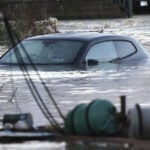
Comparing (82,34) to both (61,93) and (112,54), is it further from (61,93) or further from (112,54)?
(61,93)

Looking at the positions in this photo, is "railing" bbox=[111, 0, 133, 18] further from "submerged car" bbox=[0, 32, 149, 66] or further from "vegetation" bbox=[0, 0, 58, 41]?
"submerged car" bbox=[0, 32, 149, 66]

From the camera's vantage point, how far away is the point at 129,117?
245 inches

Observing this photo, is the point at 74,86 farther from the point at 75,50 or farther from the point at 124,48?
the point at 124,48

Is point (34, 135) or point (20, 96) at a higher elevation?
point (34, 135)

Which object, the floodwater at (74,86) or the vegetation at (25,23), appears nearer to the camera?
the floodwater at (74,86)

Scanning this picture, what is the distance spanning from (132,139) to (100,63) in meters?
9.28

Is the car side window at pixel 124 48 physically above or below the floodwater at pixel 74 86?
above

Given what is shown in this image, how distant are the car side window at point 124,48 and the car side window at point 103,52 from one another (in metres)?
0.13

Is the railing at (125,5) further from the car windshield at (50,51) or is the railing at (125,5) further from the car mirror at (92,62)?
the car windshield at (50,51)

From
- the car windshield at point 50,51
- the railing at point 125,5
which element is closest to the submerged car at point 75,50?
the car windshield at point 50,51

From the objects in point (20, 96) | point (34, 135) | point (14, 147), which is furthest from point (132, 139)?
point (20, 96)

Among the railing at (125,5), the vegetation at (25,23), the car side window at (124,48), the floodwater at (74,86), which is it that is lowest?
the railing at (125,5)

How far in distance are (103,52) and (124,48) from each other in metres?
0.64

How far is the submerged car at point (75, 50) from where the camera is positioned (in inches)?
579
